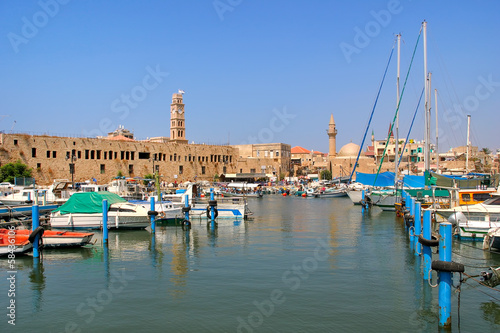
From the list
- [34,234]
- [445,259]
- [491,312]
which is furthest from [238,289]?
[34,234]

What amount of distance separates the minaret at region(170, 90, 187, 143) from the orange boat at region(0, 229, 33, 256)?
54.6m

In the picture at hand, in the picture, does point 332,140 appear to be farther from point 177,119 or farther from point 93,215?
point 93,215

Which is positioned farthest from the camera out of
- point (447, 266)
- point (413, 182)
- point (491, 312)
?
point (413, 182)

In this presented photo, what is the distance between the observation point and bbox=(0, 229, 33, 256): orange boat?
1554 centimetres

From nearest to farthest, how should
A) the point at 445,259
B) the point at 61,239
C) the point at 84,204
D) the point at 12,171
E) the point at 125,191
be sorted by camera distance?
the point at 445,259 < the point at 61,239 < the point at 84,204 < the point at 125,191 < the point at 12,171

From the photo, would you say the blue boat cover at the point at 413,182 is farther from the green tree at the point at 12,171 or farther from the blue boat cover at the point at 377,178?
the green tree at the point at 12,171

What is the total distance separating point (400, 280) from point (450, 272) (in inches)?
173

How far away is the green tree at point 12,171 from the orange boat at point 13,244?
3032 cm

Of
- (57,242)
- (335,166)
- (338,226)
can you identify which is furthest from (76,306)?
(335,166)

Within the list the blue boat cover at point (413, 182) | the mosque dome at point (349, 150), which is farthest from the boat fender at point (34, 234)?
the mosque dome at point (349, 150)

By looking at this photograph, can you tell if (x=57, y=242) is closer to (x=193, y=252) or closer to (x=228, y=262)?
(x=193, y=252)

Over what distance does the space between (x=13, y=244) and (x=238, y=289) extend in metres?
8.72

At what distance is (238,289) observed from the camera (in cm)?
1199

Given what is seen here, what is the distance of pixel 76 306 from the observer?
10.9 m
